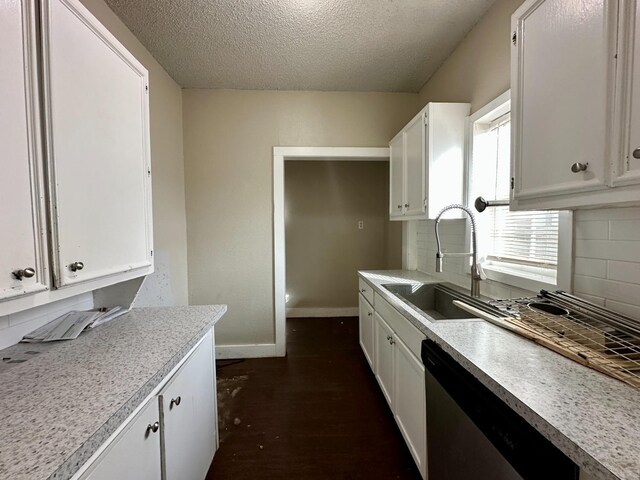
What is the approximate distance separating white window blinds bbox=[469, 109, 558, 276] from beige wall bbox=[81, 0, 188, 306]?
230cm

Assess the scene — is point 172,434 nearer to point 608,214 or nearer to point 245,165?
point 608,214

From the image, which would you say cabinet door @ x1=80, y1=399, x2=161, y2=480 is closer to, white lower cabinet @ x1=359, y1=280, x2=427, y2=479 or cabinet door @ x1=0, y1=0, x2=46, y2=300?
cabinet door @ x1=0, y1=0, x2=46, y2=300

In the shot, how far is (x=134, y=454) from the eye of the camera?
81cm

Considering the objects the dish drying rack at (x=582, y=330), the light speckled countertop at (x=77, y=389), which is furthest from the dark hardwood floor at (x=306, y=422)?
the dish drying rack at (x=582, y=330)

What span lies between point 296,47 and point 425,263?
203 cm

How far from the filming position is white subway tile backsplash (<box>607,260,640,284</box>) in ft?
3.18

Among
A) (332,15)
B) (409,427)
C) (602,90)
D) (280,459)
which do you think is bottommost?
(280,459)

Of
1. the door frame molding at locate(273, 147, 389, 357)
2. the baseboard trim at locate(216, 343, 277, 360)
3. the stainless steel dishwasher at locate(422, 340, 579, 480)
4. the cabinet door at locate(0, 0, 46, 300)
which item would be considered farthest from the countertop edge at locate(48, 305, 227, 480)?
the baseboard trim at locate(216, 343, 277, 360)

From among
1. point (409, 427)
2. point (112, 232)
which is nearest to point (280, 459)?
point (409, 427)

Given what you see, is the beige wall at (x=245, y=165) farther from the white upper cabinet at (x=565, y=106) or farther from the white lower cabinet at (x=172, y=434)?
the white upper cabinet at (x=565, y=106)

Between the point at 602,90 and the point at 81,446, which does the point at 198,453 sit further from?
the point at 602,90

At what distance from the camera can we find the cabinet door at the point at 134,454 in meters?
0.68

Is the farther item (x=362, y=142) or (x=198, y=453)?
(x=362, y=142)

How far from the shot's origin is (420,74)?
249cm
